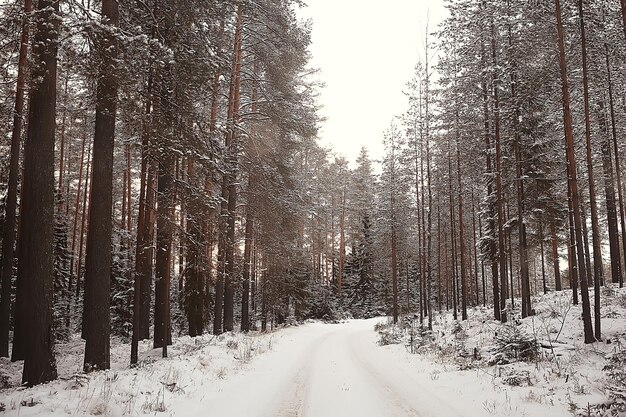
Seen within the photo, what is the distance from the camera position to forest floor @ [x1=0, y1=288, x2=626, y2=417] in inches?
269

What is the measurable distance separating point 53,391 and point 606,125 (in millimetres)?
27764

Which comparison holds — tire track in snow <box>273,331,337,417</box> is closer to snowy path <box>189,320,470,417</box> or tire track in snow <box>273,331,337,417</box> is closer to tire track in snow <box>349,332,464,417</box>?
snowy path <box>189,320,470,417</box>

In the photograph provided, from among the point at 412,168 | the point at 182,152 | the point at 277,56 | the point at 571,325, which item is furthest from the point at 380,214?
the point at 182,152

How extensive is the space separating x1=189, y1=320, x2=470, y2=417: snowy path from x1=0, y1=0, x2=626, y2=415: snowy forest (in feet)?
11.7

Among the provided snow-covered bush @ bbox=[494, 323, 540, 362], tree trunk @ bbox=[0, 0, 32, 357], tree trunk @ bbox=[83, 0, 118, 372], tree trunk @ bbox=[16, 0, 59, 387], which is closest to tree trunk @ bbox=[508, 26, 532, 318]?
snow-covered bush @ bbox=[494, 323, 540, 362]

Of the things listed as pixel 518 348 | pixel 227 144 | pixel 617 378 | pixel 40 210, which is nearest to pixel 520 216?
pixel 518 348

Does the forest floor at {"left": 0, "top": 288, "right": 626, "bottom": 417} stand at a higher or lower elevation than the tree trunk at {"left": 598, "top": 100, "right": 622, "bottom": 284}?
lower

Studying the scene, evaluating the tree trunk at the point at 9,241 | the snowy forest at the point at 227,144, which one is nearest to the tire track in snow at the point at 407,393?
the snowy forest at the point at 227,144

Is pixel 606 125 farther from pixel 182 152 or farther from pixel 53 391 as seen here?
pixel 53 391

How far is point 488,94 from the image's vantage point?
20.7m

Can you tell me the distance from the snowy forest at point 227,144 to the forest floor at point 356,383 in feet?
4.82

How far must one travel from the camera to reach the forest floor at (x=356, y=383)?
683 centimetres

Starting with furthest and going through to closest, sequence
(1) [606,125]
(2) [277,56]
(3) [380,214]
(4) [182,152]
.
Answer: (3) [380,214] → (1) [606,125] → (2) [277,56] → (4) [182,152]

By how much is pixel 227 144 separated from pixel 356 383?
12.3m
